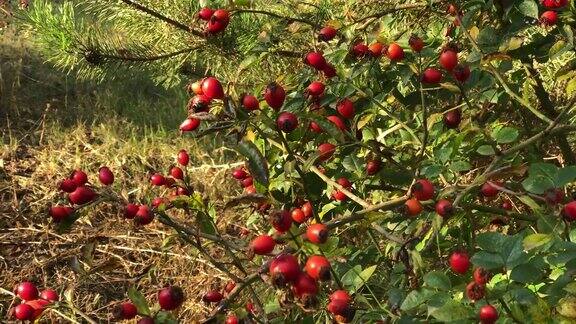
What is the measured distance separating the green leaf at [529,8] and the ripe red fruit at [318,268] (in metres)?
0.92

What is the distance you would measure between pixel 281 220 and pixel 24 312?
1.72ft

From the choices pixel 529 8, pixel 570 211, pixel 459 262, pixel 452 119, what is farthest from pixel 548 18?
pixel 459 262

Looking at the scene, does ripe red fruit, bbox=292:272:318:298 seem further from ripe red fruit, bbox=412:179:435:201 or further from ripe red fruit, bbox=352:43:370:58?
ripe red fruit, bbox=352:43:370:58

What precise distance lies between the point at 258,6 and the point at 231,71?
0.36 m

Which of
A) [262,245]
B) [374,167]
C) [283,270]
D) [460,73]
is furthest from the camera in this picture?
[374,167]

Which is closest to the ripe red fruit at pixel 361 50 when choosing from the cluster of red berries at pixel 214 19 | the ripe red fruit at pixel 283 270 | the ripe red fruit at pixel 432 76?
the ripe red fruit at pixel 432 76

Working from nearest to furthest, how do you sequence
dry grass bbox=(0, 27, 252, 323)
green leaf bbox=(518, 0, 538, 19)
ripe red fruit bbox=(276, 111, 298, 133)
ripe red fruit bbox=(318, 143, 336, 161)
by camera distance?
ripe red fruit bbox=(276, 111, 298, 133)
ripe red fruit bbox=(318, 143, 336, 161)
green leaf bbox=(518, 0, 538, 19)
dry grass bbox=(0, 27, 252, 323)

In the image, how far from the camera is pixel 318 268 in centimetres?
97

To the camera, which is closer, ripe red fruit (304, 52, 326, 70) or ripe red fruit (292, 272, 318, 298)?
ripe red fruit (292, 272, 318, 298)

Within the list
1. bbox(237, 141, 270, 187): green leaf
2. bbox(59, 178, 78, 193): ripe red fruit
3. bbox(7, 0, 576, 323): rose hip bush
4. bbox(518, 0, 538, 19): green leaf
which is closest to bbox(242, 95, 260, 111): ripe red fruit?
bbox(7, 0, 576, 323): rose hip bush

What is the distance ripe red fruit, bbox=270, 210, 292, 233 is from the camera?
103 cm

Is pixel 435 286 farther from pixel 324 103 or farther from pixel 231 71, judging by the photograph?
pixel 231 71

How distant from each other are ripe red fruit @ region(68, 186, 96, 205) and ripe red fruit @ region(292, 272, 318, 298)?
0.51m

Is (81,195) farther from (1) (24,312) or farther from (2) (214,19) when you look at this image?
(2) (214,19)
